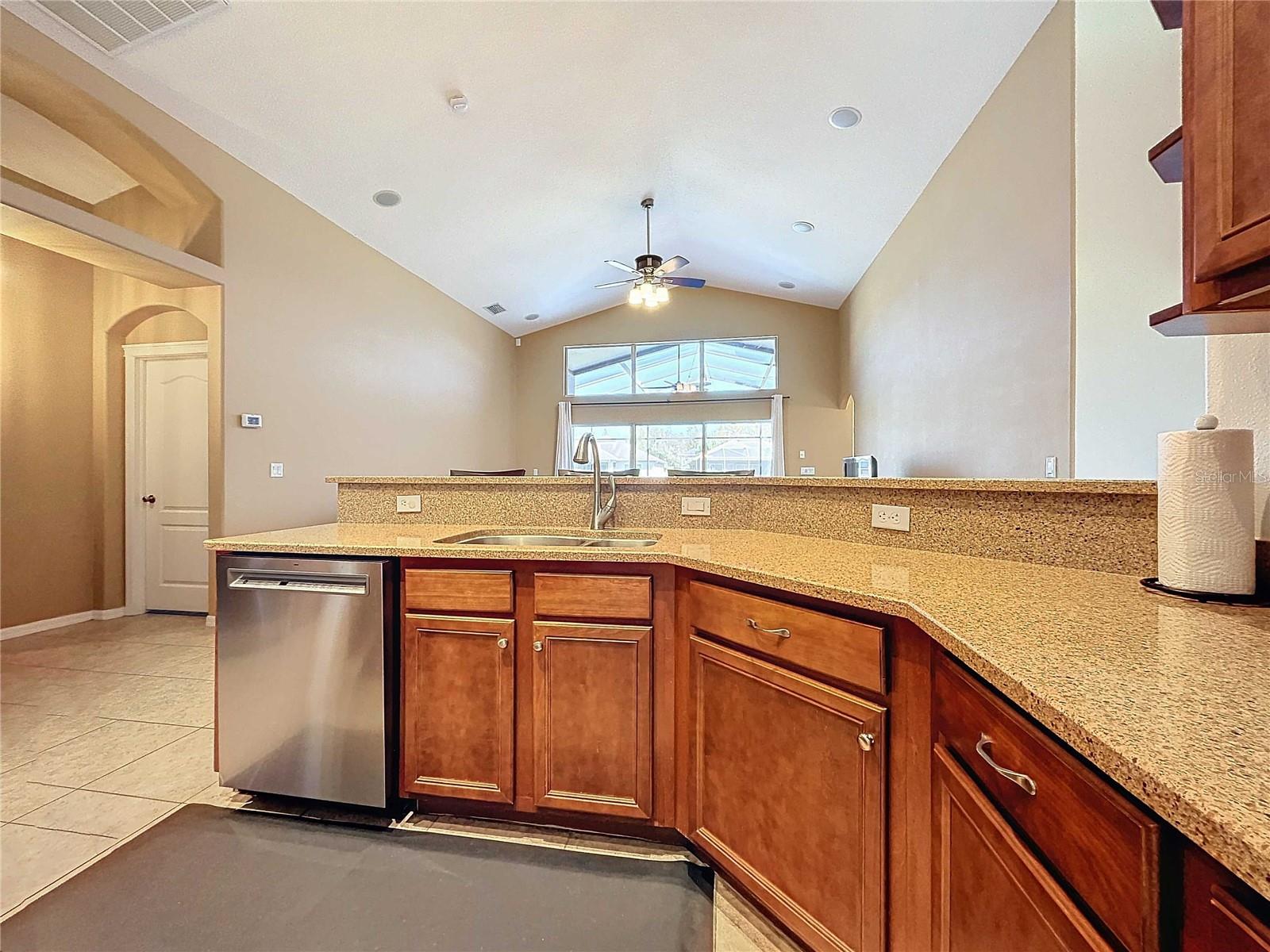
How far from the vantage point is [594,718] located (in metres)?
1.66

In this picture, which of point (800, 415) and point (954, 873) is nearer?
point (954, 873)

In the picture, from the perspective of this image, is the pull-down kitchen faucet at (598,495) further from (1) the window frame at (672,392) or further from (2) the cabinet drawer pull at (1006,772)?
(1) the window frame at (672,392)

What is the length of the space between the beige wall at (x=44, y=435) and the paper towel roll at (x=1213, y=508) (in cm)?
589

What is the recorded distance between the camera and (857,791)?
1.13 m

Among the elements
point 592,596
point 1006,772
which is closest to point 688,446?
point 592,596

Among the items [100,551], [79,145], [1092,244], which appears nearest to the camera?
[1092,244]

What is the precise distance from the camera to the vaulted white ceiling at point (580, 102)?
9.45 ft

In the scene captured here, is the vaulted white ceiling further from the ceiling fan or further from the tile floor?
the tile floor

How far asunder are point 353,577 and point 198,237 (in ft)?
11.8

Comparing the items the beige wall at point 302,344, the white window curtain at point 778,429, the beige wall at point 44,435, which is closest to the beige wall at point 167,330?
the beige wall at point 44,435

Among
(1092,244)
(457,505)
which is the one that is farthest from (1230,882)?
(457,505)

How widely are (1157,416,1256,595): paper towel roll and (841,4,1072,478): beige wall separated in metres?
1.65

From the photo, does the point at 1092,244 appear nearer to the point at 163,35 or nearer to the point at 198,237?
the point at 163,35

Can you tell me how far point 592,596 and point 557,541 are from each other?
598 mm
